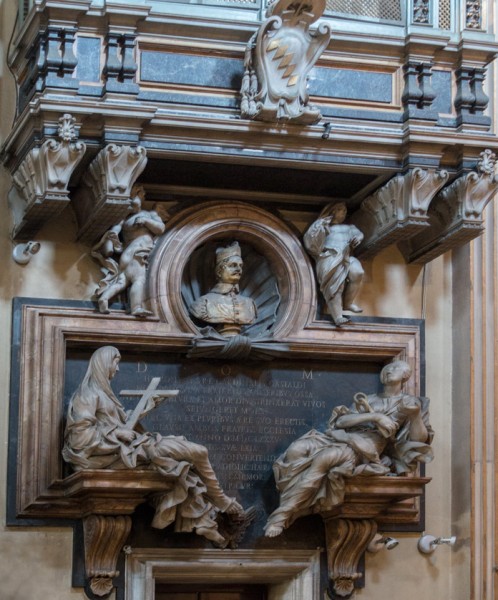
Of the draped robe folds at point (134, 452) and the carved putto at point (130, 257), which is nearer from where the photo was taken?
the draped robe folds at point (134, 452)

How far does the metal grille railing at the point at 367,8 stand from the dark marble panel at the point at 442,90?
0.49 metres

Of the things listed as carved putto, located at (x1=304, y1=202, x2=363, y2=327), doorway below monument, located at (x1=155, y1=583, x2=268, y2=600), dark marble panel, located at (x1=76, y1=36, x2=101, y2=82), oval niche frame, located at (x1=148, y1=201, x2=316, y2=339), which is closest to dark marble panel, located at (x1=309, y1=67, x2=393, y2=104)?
Answer: carved putto, located at (x1=304, y1=202, x2=363, y2=327)

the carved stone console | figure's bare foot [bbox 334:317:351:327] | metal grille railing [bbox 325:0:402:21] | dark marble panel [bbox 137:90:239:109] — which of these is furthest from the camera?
figure's bare foot [bbox 334:317:351:327]

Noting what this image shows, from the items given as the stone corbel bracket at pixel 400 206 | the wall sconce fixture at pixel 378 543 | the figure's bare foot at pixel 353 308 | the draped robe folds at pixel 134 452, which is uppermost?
the stone corbel bracket at pixel 400 206

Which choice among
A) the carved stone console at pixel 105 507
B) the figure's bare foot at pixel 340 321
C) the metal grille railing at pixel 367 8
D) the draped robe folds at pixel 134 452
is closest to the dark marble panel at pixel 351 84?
the metal grille railing at pixel 367 8

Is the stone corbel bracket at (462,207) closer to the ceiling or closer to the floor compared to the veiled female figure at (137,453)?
closer to the ceiling

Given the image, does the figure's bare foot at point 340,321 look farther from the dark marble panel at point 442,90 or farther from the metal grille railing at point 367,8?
the metal grille railing at point 367,8

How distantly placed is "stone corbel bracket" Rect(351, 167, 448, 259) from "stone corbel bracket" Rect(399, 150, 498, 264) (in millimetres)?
192

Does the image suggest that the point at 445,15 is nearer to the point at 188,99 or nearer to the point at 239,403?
the point at 188,99

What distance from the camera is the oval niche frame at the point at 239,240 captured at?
12.5m

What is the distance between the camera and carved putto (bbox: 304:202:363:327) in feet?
41.8

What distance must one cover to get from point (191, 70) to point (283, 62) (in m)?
0.64

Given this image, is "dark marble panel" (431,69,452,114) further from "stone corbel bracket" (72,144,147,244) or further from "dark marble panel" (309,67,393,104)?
"stone corbel bracket" (72,144,147,244)

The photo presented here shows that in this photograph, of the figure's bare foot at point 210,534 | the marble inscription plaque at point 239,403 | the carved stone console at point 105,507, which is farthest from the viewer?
the marble inscription plaque at point 239,403
